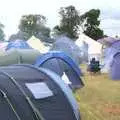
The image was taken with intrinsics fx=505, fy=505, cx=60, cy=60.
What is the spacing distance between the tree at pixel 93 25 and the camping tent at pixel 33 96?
159 ft

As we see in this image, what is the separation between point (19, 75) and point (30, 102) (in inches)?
29.4

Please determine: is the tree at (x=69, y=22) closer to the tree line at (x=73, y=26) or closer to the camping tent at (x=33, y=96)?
the tree line at (x=73, y=26)

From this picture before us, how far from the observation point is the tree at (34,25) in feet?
222

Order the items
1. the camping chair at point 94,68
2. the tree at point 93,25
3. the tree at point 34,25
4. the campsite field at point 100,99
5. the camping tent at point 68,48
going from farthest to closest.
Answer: the tree at point 34,25, the tree at point 93,25, the camping tent at point 68,48, the camping chair at point 94,68, the campsite field at point 100,99

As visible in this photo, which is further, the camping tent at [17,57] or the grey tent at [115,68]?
the camping tent at [17,57]

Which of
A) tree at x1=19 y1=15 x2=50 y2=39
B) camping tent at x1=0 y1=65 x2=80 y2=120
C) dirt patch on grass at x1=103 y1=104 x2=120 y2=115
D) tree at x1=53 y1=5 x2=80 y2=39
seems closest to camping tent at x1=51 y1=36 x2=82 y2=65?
dirt patch on grass at x1=103 y1=104 x2=120 y2=115

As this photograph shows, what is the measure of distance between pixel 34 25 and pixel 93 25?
15070 mm

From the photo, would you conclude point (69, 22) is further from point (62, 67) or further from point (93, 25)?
point (62, 67)

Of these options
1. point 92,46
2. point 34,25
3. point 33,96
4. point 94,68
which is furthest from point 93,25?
point 33,96

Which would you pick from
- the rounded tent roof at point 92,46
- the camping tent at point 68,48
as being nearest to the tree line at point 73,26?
the rounded tent roof at point 92,46

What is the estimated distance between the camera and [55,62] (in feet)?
57.4

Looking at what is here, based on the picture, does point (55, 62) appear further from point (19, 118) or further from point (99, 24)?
point (99, 24)

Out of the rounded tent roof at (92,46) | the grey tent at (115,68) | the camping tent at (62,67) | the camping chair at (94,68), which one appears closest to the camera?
the camping tent at (62,67)

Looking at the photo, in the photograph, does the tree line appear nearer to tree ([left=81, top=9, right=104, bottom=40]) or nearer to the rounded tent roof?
tree ([left=81, top=9, right=104, bottom=40])
